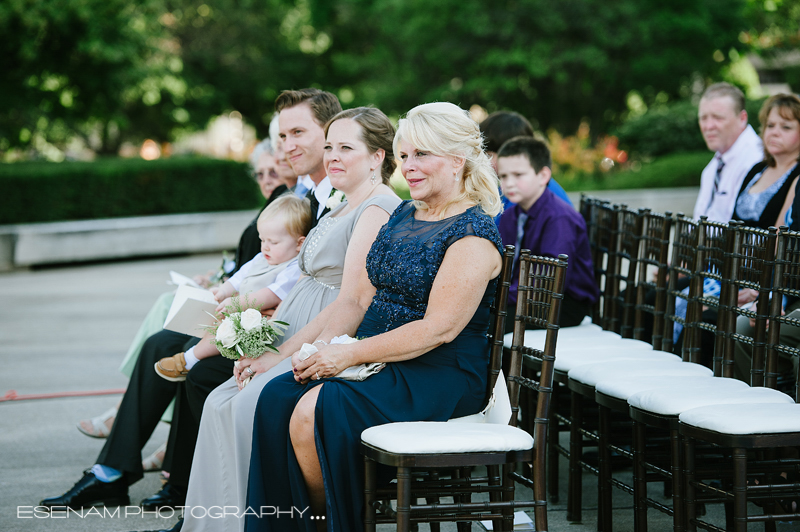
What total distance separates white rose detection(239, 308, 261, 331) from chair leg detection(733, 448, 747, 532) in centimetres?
190

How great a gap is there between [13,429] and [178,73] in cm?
2106

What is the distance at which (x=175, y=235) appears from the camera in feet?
48.0

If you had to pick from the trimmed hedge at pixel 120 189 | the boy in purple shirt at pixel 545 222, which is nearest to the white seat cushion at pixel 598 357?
the boy in purple shirt at pixel 545 222

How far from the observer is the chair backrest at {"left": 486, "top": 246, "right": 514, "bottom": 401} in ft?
10.6

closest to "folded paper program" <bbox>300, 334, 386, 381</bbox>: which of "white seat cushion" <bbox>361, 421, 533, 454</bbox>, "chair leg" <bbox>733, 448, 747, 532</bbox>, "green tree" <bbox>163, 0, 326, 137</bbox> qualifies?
"white seat cushion" <bbox>361, 421, 533, 454</bbox>

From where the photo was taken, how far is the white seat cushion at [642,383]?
10.9 feet

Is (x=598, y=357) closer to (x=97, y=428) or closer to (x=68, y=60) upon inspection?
(x=97, y=428)

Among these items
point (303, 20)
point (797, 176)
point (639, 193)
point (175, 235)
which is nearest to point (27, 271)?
point (175, 235)

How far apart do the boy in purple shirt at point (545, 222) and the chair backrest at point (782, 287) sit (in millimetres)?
1214

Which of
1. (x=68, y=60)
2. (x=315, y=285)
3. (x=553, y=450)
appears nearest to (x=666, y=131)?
(x=68, y=60)

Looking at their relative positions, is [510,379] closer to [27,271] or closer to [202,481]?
[202,481]

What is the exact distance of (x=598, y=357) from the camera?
3924 millimetres

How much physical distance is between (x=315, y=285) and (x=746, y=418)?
1921mm

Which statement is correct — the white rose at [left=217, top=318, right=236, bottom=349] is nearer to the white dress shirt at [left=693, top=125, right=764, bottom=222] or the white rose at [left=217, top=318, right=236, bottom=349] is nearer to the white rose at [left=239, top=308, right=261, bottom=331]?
the white rose at [left=239, top=308, right=261, bottom=331]
